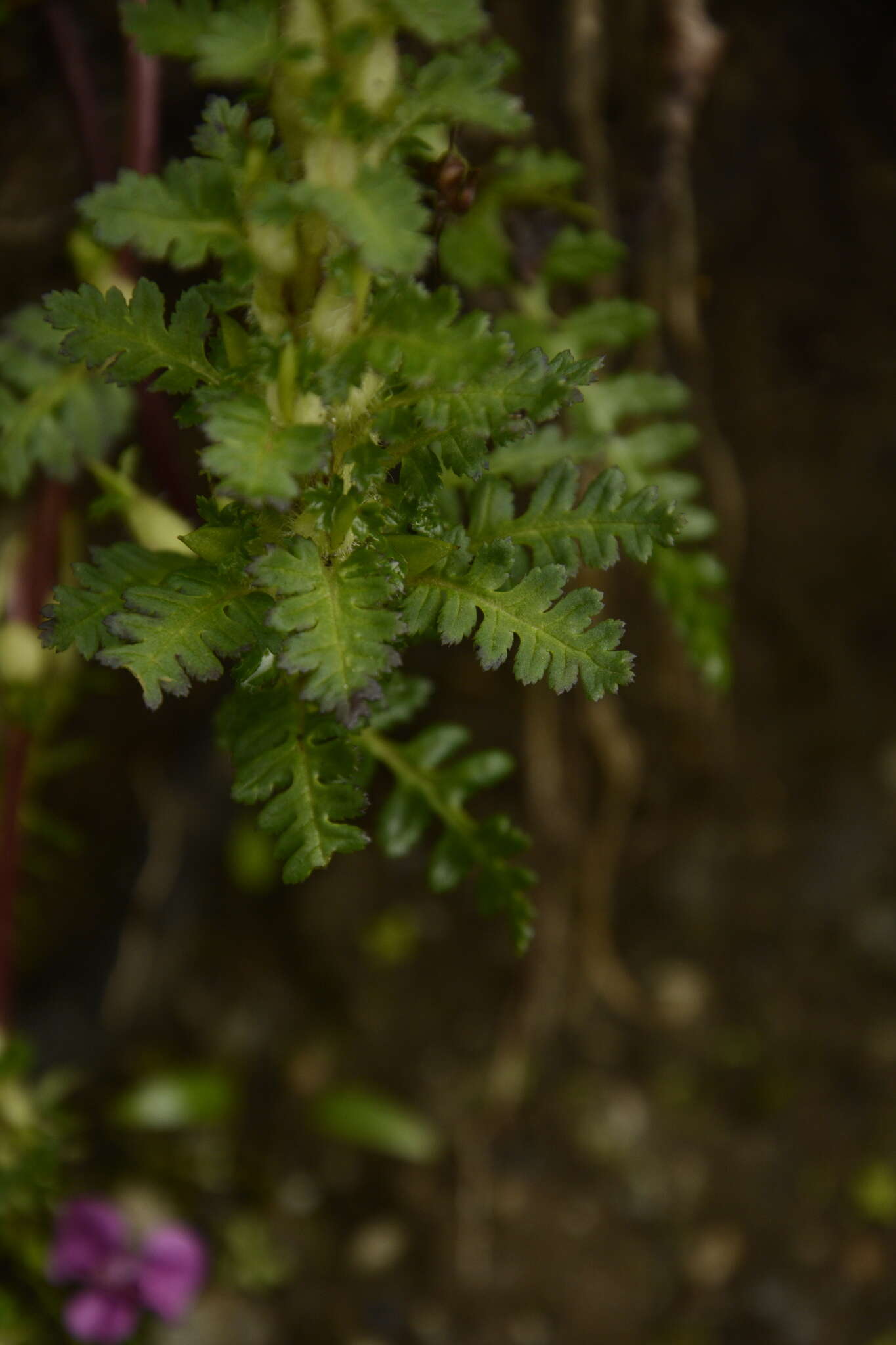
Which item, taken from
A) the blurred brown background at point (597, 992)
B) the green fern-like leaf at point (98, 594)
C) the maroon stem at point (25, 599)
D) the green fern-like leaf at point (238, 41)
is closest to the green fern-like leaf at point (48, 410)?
the maroon stem at point (25, 599)

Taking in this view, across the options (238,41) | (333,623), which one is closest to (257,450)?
(333,623)

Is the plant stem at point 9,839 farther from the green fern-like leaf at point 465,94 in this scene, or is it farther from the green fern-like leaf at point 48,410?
the green fern-like leaf at point 465,94

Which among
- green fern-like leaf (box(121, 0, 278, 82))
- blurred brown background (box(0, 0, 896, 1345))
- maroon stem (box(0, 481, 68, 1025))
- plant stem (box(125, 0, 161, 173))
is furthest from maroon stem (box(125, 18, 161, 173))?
blurred brown background (box(0, 0, 896, 1345))

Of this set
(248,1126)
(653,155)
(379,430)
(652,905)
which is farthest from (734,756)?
(379,430)

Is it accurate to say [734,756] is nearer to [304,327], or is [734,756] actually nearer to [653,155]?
[653,155]

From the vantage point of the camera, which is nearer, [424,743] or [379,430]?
[379,430]

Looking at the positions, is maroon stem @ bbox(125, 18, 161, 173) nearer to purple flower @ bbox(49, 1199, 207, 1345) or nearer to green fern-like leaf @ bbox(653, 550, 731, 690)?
green fern-like leaf @ bbox(653, 550, 731, 690)
